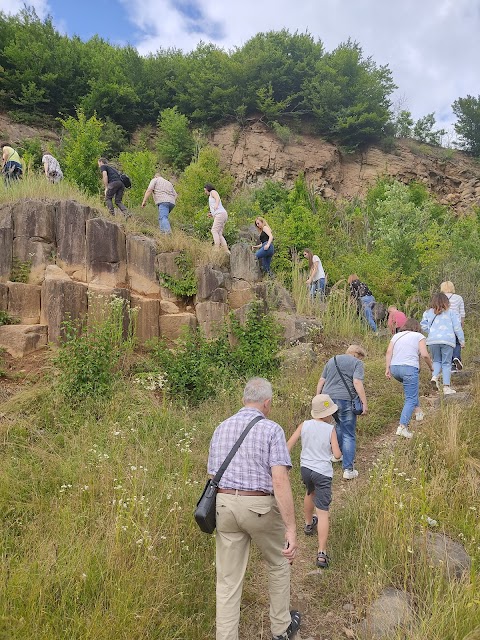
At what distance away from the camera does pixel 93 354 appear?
7199 millimetres

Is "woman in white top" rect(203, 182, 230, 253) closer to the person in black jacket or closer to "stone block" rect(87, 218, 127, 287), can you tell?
the person in black jacket

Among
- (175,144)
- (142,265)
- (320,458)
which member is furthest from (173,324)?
(175,144)

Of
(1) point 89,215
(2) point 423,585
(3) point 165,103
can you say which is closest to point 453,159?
(3) point 165,103

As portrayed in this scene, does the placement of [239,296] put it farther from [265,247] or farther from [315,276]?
[315,276]

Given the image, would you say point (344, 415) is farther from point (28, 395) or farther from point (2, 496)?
point (28, 395)

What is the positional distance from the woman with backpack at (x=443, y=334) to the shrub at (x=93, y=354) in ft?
15.5

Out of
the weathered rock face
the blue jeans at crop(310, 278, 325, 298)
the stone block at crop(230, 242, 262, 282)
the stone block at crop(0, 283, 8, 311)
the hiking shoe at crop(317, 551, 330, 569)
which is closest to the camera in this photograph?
the hiking shoe at crop(317, 551, 330, 569)

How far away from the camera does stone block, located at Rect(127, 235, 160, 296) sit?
31.0 ft

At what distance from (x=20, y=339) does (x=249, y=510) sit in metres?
5.92

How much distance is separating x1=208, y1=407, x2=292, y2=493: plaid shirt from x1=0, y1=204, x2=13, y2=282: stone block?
671 centimetres

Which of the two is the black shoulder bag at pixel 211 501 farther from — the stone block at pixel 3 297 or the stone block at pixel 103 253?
the stone block at pixel 103 253

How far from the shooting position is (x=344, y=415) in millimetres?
5621

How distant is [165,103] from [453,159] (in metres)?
17.3

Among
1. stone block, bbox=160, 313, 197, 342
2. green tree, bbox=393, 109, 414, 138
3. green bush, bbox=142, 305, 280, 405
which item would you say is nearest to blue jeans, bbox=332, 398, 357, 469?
green bush, bbox=142, 305, 280, 405
